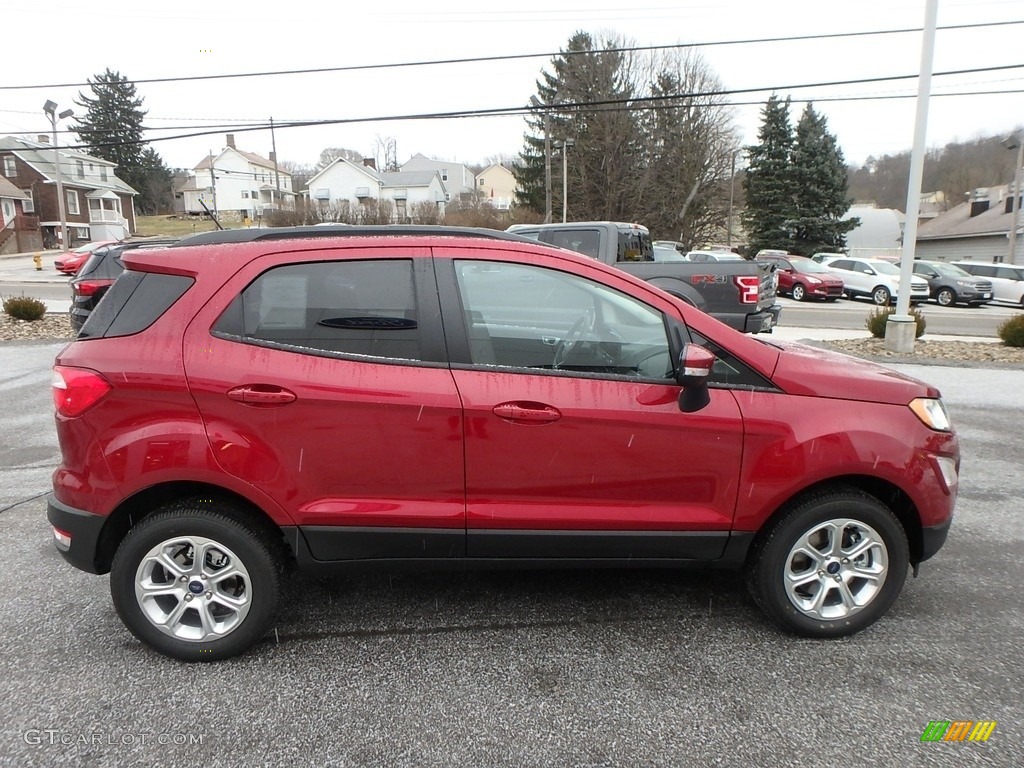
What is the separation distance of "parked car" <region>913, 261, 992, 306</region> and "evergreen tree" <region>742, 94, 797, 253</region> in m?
17.1

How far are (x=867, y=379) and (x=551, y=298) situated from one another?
56.9 inches

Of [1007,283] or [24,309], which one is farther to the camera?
[1007,283]

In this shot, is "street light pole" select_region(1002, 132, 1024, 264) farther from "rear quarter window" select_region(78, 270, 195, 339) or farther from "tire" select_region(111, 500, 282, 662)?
"tire" select_region(111, 500, 282, 662)

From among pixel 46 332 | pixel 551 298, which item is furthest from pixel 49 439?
pixel 46 332

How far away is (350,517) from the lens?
9.54 ft

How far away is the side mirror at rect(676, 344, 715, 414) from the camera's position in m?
2.76

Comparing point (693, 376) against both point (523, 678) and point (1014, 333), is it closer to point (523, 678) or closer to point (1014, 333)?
point (523, 678)

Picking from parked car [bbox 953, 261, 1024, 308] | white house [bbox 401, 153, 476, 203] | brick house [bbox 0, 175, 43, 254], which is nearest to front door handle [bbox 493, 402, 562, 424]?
parked car [bbox 953, 261, 1024, 308]

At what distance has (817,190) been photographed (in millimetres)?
42594

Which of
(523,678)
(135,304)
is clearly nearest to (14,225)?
(135,304)

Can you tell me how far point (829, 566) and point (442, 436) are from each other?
5.92ft

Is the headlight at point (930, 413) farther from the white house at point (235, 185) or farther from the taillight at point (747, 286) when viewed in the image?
the white house at point (235, 185)

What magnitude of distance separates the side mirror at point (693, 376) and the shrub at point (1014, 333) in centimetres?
1190

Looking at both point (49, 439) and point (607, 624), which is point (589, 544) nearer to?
point (607, 624)
